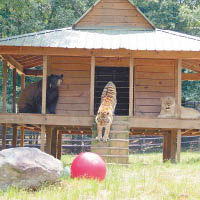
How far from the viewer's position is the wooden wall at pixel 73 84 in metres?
15.2

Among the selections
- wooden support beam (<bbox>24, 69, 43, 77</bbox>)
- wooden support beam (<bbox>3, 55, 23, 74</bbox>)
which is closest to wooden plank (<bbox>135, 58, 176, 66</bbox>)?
wooden support beam (<bbox>3, 55, 23, 74</bbox>)

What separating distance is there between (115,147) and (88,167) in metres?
3.44

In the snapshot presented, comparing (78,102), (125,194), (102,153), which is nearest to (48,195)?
(125,194)

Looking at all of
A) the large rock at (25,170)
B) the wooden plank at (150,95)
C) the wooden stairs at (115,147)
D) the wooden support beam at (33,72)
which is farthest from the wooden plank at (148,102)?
the large rock at (25,170)

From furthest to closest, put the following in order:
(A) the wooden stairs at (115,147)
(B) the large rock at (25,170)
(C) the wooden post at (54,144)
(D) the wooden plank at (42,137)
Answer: (C) the wooden post at (54,144)
(D) the wooden plank at (42,137)
(A) the wooden stairs at (115,147)
(B) the large rock at (25,170)

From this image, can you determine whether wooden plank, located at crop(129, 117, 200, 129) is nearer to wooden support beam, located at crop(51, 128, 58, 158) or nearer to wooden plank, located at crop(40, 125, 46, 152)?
wooden plank, located at crop(40, 125, 46, 152)

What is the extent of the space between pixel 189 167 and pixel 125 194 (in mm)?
3965

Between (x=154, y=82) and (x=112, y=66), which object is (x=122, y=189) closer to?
(x=154, y=82)

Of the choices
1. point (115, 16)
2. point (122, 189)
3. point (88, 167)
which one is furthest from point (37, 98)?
point (122, 189)

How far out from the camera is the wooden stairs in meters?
11.7

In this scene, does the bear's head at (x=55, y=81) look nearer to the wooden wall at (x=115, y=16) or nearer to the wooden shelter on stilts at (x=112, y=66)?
the wooden shelter on stilts at (x=112, y=66)

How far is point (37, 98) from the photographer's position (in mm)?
15062

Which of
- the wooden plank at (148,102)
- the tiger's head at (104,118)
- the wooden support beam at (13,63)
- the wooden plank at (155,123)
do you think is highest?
the wooden support beam at (13,63)

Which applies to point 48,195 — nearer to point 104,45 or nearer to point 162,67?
point 104,45
